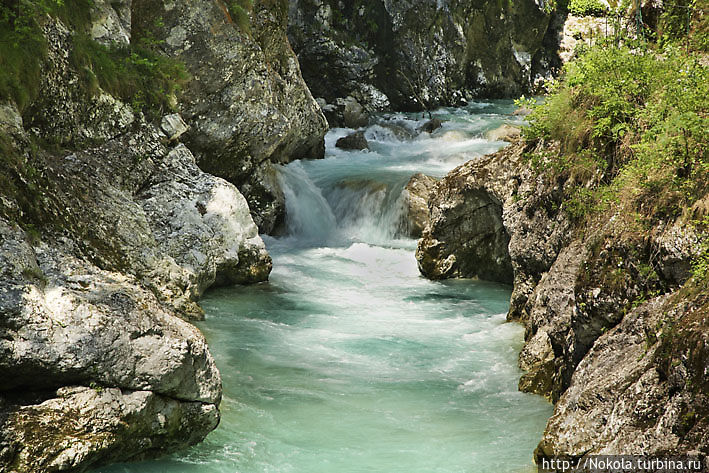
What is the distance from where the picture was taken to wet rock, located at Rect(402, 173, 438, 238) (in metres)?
14.0

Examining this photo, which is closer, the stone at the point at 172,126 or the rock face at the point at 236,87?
the stone at the point at 172,126

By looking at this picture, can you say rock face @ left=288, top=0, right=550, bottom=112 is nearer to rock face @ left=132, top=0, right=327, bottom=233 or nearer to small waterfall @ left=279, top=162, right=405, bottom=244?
small waterfall @ left=279, top=162, right=405, bottom=244

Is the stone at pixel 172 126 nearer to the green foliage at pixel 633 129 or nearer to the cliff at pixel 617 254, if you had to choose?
the cliff at pixel 617 254

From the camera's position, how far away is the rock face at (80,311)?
14.3 ft

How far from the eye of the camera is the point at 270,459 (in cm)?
512

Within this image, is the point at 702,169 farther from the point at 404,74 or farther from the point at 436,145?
the point at 404,74

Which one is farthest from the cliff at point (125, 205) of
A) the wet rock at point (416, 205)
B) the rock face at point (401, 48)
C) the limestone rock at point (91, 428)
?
the rock face at point (401, 48)

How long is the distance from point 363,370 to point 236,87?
7458 mm

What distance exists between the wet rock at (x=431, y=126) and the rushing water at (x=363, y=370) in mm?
8071

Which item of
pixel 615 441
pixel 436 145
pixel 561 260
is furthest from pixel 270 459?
pixel 436 145

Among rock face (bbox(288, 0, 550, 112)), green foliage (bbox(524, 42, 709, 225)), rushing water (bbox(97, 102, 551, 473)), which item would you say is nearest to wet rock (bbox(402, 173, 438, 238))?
A: rushing water (bbox(97, 102, 551, 473))

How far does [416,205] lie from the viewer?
46.4 feet

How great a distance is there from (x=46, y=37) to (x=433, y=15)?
21.1 m

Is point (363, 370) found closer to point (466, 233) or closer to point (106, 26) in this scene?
point (466, 233)
